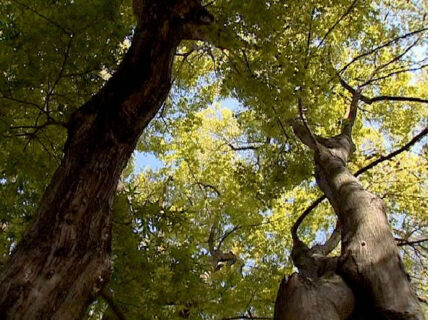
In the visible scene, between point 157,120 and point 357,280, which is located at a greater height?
point 157,120

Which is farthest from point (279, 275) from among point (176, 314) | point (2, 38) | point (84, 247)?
point (2, 38)

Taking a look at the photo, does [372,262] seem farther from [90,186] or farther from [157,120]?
[157,120]

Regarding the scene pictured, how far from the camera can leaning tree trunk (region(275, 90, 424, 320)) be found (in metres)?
3.21

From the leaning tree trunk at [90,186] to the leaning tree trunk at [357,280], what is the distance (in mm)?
1500

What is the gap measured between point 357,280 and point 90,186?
7.79 ft

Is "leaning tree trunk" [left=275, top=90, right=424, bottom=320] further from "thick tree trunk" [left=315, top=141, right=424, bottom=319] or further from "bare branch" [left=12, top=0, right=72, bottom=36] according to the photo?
"bare branch" [left=12, top=0, right=72, bottom=36]

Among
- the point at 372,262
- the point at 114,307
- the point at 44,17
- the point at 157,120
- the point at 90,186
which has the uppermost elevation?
the point at 157,120

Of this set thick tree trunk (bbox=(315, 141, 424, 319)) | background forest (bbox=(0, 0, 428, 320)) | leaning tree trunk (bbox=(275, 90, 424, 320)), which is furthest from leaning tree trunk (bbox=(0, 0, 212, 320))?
thick tree trunk (bbox=(315, 141, 424, 319))

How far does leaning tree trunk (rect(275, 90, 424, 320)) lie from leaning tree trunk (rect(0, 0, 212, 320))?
150 cm

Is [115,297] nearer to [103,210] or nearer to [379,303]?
[103,210]

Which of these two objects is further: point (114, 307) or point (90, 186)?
point (114, 307)

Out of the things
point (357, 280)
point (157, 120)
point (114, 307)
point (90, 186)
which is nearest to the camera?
point (90, 186)

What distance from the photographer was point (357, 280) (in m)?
3.59

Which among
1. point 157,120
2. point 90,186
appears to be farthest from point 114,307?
point 157,120
